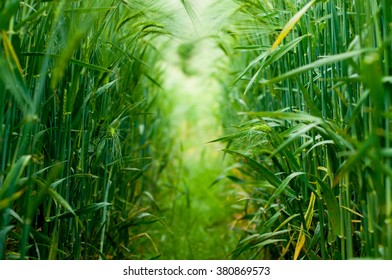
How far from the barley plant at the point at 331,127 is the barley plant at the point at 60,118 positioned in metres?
0.37

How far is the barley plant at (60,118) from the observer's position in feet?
4.07

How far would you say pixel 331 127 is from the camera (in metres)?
1.39

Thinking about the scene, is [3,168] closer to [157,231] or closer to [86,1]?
[86,1]

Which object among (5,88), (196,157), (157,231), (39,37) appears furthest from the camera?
(196,157)

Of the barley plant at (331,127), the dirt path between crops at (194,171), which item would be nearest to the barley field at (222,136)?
the barley plant at (331,127)

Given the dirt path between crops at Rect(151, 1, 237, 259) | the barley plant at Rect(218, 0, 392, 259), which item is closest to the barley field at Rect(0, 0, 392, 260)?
the barley plant at Rect(218, 0, 392, 259)

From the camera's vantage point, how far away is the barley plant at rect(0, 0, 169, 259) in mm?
1240

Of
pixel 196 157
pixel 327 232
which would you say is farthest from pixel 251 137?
pixel 196 157

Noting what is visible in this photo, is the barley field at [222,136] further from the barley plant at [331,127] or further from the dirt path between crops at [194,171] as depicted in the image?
the dirt path between crops at [194,171]

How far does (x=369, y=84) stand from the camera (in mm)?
1021

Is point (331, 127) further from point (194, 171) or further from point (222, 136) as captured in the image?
point (194, 171)

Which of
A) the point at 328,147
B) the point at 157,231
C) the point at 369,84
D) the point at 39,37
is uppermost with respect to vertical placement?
the point at 39,37
